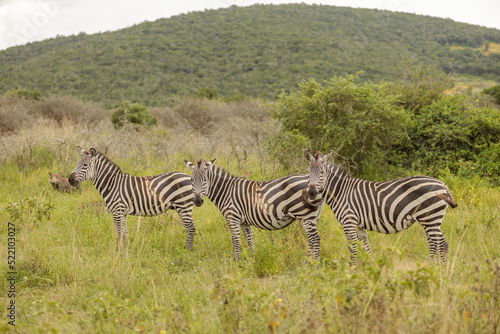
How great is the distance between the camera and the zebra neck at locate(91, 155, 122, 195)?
7250 mm

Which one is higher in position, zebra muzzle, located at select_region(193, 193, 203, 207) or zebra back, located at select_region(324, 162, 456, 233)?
zebra back, located at select_region(324, 162, 456, 233)

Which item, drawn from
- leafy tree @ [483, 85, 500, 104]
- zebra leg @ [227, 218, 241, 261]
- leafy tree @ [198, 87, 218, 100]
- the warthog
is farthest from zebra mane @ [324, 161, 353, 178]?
leafy tree @ [198, 87, 218, 100]

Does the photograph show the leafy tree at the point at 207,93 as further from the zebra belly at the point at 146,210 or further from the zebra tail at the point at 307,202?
the zebra tail at the point at 307,202

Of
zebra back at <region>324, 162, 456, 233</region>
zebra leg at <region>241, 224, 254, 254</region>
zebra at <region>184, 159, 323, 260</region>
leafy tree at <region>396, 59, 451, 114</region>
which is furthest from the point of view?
leafy tree at <region>396, 59, 451, 114</region>

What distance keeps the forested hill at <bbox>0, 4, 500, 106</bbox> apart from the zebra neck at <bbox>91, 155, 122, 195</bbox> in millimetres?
24973

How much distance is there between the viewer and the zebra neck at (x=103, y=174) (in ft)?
23.8

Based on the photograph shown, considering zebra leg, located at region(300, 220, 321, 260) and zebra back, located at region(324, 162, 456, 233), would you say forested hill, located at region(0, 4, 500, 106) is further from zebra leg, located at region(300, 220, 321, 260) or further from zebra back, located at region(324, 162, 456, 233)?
zebra leg, located at region(300, 220, 321, 260)

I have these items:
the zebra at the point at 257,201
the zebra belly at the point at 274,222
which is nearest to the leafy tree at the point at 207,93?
the zebra at the point at 257,201

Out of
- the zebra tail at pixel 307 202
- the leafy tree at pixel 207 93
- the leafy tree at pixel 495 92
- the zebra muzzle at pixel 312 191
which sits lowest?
the zebra tail at pixel 307 202

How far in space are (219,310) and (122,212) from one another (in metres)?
4.13

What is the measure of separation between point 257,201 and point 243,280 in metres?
1.44

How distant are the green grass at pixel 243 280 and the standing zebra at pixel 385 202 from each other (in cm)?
35

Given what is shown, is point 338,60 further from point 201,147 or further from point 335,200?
point 335,200

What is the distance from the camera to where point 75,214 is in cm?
866
